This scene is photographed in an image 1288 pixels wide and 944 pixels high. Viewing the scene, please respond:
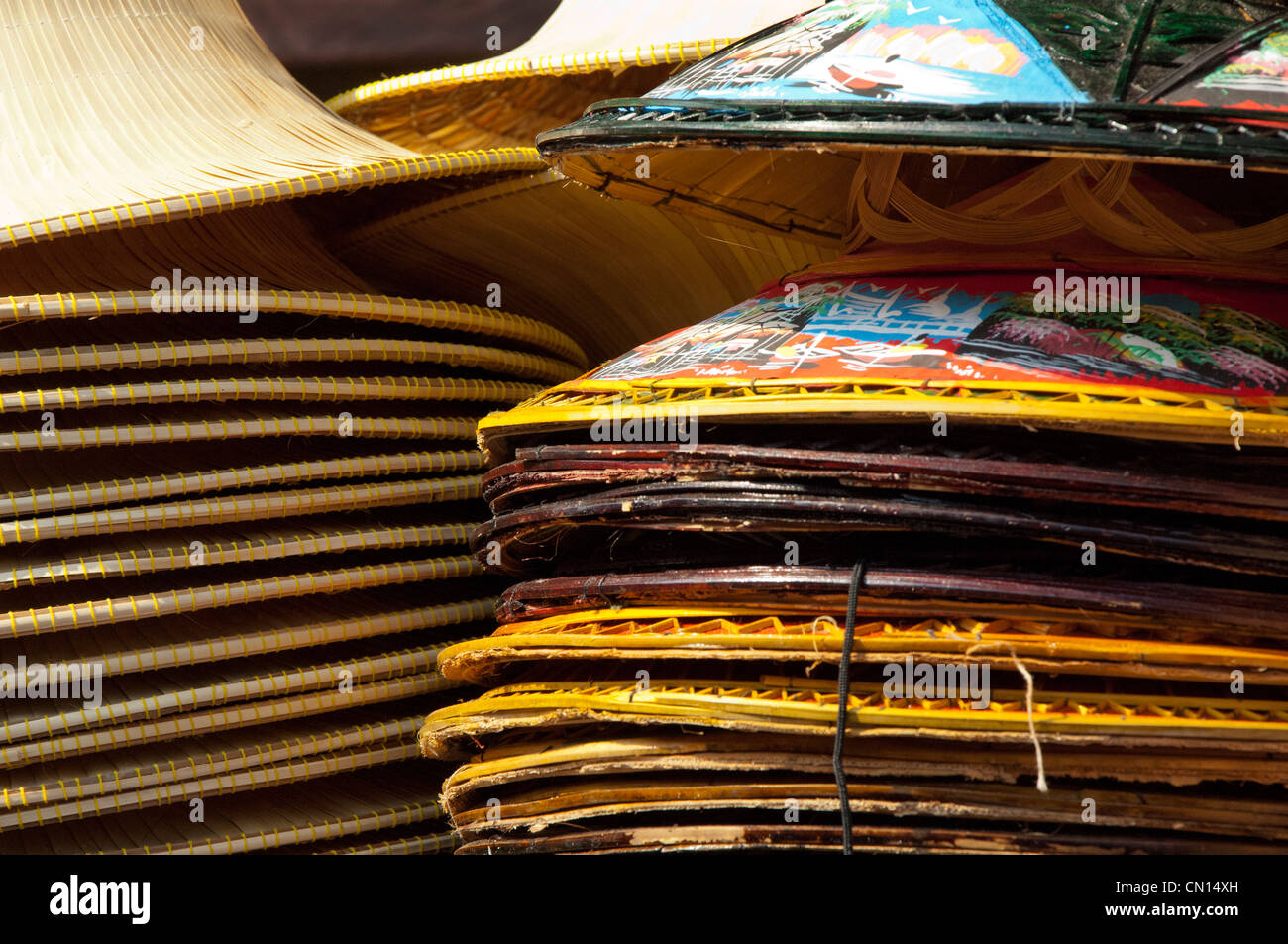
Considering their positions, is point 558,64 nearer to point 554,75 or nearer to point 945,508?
point 554,75

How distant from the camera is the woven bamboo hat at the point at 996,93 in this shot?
1.05 metres

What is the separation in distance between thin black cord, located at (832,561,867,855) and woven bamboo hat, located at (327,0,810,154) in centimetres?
80

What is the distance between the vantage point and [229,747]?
149cm

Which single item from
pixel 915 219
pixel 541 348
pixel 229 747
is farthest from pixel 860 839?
pixel 541 348

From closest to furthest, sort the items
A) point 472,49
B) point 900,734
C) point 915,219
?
point 900,734, point 915,219, point 472,49

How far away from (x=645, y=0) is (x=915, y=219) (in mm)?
687

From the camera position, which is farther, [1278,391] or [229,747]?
[229,747]

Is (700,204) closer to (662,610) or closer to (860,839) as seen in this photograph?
(662,610)

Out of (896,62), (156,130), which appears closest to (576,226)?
(156,130)

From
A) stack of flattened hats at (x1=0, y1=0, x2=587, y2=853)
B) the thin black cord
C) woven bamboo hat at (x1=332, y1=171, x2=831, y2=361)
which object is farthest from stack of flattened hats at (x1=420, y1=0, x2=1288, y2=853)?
woven bamboo hat at (x1=332, y1=171, x2=831, y2=361)

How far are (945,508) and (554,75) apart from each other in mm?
917

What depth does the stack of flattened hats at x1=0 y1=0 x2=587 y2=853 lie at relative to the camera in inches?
55.7

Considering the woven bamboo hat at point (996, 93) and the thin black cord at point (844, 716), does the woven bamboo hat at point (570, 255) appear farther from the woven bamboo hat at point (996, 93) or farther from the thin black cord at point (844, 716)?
the thin black cord at point (844, 716)

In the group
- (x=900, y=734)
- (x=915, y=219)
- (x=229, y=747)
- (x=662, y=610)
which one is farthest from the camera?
(x=229, y=747)
